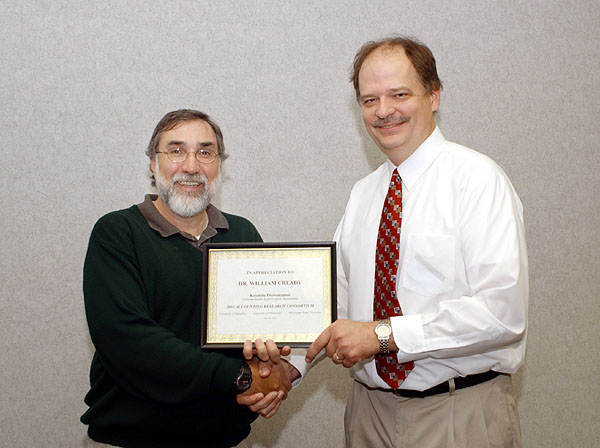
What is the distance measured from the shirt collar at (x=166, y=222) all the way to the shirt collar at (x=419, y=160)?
2.31 ft

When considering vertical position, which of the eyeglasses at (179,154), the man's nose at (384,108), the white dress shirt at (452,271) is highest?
the man's nose at (384,108)

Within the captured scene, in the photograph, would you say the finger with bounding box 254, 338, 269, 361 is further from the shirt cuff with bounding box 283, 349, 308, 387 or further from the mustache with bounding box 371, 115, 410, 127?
the mustache with bounding box 371, 115, 410, 127

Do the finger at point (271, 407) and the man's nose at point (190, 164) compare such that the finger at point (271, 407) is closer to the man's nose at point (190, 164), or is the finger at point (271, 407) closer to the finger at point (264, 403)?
the finger at point (264, 403)

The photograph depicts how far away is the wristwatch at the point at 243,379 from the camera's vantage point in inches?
72.7

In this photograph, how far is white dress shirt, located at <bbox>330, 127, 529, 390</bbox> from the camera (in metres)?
1.66

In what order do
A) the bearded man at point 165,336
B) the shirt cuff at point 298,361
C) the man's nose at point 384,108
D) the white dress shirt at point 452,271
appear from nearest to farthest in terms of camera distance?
the white dress shirt at point 452,271 < the bearded man at point 165,336 < the man's nose at point 384,108 < the shirt cuff at point 298,361

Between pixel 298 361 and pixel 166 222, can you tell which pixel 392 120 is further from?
pixel 298 361

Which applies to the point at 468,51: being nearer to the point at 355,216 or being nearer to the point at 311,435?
the point at 355,216

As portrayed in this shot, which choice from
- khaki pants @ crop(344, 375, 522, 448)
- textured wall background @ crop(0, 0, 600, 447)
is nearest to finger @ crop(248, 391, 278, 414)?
khaki pants @ crop(344, 375, 522, 448)

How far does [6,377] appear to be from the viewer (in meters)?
2.86

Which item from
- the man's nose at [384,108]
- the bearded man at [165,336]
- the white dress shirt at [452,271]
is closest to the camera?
the white dress shirt at [452,271]

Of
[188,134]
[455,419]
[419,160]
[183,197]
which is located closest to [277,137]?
[188,134]

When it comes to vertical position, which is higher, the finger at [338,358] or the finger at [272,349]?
the finger at [272,349]

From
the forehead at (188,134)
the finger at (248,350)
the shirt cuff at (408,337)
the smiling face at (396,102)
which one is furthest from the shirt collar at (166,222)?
the shirt cuff at (408,337)
